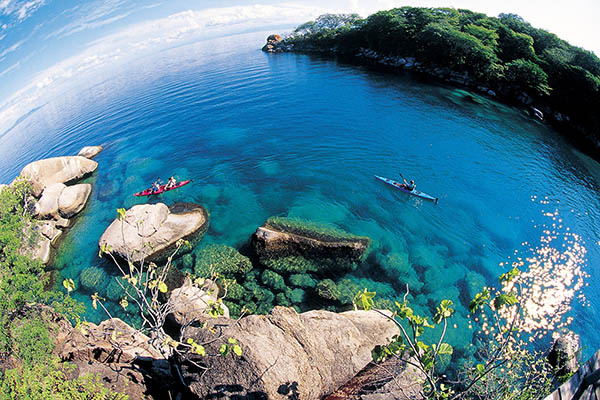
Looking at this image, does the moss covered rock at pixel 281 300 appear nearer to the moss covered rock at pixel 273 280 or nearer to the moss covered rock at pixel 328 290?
the moss covered rock at pixel 273 280

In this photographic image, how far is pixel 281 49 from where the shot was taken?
97.8 m

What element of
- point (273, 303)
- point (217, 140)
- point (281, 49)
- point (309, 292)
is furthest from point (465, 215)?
point (281, 49)

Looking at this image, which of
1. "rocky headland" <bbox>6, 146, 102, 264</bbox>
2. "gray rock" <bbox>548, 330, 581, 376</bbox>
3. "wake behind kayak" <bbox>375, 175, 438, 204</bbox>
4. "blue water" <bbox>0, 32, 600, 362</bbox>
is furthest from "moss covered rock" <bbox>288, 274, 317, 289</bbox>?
"rocky headland" <bbox>6, 146, 102, 264</bbox>

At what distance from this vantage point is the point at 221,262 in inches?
744

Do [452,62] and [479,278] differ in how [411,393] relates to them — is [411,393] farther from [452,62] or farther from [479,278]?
[452,62]

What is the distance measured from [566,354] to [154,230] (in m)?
26.6

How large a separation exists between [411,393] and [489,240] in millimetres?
16931

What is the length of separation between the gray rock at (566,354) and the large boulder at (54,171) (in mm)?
45717

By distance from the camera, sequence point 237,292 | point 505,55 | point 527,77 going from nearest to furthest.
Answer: point 237,292 < point 527,77 < point 505,55

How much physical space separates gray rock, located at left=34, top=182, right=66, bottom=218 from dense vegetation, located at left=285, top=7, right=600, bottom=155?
6547 centimetres

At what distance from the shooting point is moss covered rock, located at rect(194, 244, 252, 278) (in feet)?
60.0

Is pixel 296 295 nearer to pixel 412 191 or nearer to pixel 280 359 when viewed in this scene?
pixel 280 359

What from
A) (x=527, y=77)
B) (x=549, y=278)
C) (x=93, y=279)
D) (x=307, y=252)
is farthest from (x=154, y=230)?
(x=527, y=77)

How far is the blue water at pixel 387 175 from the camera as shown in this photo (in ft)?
60.9
